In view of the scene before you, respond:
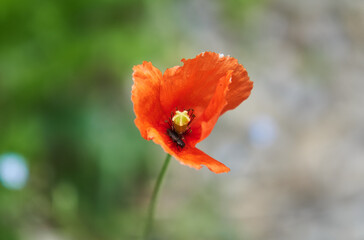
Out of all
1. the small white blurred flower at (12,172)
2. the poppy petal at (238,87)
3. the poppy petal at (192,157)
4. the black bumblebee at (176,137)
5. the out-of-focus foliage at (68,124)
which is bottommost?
the poppy petal at (192,157)

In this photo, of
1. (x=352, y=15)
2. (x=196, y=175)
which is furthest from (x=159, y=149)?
(x=352, y=15)

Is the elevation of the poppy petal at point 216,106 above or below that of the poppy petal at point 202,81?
below

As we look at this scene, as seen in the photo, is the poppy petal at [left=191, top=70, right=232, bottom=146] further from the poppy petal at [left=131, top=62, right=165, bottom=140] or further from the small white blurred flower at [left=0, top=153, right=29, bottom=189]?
the small white blurred flower at [left=0, top=153, right=29, bottom=189]

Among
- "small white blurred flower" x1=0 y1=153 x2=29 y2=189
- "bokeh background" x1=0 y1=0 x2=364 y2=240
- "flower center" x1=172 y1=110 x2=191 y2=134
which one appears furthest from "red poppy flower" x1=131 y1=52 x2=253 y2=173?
"small white blurred flower" x1=0 y1=153 x2=29 y2=189

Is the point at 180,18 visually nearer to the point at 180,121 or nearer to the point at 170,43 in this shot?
the point at 170,43

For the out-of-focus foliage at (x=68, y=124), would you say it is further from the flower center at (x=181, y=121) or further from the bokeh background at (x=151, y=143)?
the flower center at (x=181, y=121)

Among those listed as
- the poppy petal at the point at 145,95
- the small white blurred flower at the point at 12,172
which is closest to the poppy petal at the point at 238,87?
the poppy petal at the point at 145,95
